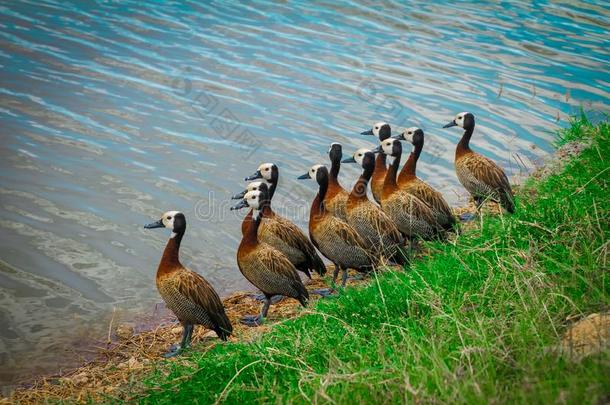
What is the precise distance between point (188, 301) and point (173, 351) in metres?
0.49

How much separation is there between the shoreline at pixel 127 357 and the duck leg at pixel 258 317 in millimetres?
78

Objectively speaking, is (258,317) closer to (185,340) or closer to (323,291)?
(185,340)

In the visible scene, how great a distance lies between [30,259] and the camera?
844 cm

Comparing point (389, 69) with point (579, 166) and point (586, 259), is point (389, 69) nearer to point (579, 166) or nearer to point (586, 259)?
point (579, 166)

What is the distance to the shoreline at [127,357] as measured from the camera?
596cm

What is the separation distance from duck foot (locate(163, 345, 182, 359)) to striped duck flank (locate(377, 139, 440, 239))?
2933 mm

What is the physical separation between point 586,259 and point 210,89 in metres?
10.4

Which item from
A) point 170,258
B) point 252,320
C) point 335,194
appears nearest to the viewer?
point 170,258

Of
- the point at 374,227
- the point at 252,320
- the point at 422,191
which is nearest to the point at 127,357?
the point at 252,320

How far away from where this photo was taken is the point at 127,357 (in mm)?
6770

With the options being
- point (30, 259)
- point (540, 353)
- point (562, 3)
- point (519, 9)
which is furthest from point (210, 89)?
point (562, 3)

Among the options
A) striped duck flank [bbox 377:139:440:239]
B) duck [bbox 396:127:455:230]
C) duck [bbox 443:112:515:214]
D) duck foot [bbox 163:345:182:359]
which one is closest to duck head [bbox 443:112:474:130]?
duck [bbox 443:112:515:214]

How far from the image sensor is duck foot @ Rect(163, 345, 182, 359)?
669 centimetres

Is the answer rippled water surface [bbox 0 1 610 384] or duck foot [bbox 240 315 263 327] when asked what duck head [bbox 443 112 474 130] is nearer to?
rippled water surface [bbox 0 1 610 384]
